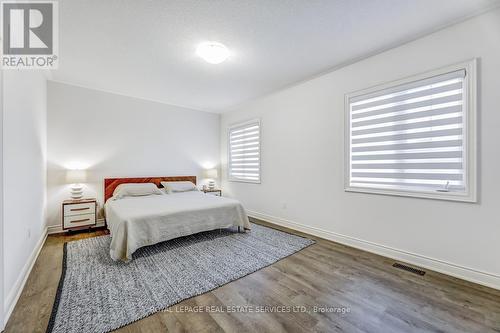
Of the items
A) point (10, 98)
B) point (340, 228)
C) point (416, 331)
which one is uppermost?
point (10, 98)

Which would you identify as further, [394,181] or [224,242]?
[224,242]

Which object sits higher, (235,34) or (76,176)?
(235,34)

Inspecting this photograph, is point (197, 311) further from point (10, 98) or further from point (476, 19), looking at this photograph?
point (476, 19)

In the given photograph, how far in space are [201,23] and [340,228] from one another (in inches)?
125

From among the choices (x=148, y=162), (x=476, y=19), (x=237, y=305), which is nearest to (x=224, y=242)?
(x=237, y=305)

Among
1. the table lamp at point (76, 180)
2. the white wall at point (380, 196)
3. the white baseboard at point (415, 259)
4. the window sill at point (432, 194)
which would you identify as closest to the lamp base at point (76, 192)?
the table lamp at point (76, 180)

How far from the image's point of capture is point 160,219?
2.85m

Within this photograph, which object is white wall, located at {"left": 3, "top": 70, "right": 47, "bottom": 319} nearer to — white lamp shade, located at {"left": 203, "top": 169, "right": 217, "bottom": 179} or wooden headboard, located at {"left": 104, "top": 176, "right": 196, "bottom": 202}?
wooden headboard, located at {"left": 104, "top": 176, "right": 196, "bottom": 202}

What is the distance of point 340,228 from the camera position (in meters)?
3.21

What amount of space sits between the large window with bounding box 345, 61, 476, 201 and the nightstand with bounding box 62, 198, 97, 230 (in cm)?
419

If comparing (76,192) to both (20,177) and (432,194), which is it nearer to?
(20,177)

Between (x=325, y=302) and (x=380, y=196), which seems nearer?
(x=325, y=302)

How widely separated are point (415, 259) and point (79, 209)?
4909 mm

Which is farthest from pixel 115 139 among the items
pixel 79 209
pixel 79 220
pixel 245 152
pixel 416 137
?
pixel 416 137
